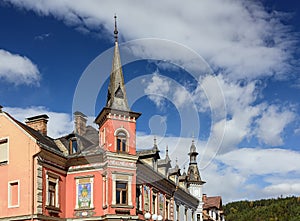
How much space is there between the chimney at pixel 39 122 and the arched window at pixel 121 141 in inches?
255

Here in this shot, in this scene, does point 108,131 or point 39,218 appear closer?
point 39,218

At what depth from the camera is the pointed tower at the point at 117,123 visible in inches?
1315

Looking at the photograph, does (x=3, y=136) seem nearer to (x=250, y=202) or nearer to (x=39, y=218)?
(x=39, y=218)

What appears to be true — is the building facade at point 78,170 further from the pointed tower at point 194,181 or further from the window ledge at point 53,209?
the pointed tower at point 194,181

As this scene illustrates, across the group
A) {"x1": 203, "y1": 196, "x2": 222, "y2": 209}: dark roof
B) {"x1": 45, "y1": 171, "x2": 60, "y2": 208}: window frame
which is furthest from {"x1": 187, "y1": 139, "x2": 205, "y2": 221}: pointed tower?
{"x1": 45, "y1": 171, "x2": 60, "y2": 208}: window frame

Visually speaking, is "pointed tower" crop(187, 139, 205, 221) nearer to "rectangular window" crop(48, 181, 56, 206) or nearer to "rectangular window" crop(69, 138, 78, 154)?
"rectangular window" crop(69, 138, 78, 154)

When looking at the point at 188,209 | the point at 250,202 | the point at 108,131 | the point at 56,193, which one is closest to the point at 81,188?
the point at 56,193

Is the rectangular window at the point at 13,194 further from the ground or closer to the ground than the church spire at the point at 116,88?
closer to the ground

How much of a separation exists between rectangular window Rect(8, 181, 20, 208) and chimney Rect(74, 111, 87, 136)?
7.63m

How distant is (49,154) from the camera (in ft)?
105

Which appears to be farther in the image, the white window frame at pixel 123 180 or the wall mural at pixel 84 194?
the wall mural at pixel 84 194

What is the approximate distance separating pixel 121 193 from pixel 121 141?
11.4 ft

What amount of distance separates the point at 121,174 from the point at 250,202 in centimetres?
17298

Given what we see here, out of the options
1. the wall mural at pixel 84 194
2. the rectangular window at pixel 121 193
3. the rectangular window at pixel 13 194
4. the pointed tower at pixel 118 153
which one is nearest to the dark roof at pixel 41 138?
the wall mural at pixel 84 194
